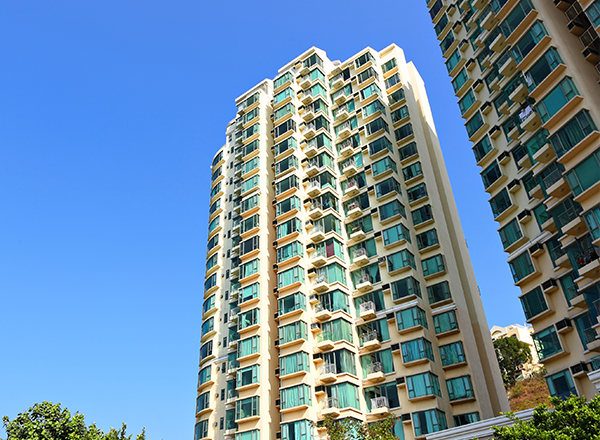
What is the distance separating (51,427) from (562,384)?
32011mm

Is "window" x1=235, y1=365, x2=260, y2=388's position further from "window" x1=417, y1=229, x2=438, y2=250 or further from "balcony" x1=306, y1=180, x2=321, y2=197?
"balcony" x1=306, y1=180, x2=321, y2=197

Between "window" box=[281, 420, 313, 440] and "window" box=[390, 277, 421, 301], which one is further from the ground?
"window" box=[390, 277, 421, 301]

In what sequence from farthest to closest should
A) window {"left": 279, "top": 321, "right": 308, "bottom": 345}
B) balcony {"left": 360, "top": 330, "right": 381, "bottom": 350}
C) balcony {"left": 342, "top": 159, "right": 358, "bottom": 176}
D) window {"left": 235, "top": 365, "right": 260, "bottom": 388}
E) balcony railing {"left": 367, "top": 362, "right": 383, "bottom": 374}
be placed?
1. balcony {"left": 342, "top": 159, "right": 358, "bottom": 176}
2. window {"left": 279, "top": 321, "right": 308, "bottom": 345}
3. window {"left": 235, "top": 365, "right": 260, "bottom": 388}
4. balcony {"left": 360, "top": 330, "right": 381, "bottom": 350}
5. balcony railing {"left": 367, "top": 362, "right": 383, "bottom": 374}

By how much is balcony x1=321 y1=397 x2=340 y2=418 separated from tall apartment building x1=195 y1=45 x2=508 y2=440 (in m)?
0.09

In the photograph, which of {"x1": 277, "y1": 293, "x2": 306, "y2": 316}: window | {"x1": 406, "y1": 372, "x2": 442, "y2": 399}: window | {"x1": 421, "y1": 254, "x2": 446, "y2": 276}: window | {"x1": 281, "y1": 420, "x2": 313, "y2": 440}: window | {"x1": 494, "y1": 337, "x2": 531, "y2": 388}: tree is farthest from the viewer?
{"x1": 494, "y1": 337, "x2": 531, "y2": 388}: tree

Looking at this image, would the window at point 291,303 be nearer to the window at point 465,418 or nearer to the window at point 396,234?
the window at point 396,234

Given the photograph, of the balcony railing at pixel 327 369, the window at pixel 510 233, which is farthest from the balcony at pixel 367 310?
the window at pixel 510 233

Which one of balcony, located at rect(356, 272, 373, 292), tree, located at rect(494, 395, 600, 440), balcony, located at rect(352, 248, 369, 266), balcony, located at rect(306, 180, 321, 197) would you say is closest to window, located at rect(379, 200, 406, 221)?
balcony, located at rect(352, 248, 369, 266)

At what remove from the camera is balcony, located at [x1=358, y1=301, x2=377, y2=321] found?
46.2 meters

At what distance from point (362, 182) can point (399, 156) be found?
4.81 meters

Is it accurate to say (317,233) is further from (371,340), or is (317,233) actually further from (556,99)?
(556,99)

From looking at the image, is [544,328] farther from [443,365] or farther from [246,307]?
[246,307]

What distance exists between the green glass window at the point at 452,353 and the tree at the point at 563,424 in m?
19.0

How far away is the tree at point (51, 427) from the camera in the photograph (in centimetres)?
3353
